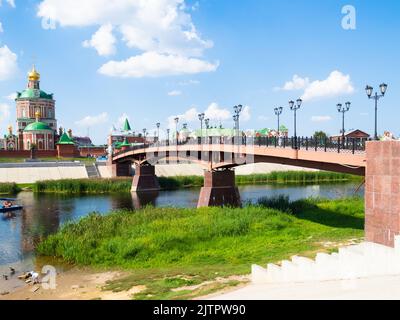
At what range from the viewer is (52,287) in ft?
54.4

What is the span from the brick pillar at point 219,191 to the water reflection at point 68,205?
12.9ft

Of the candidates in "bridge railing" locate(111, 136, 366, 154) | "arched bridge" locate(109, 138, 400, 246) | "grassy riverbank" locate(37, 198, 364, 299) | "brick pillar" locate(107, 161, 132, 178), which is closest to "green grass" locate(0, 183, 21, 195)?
"arched bridge" locate(109, 138, 400, 246)

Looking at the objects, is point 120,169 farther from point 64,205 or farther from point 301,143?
point 301,143

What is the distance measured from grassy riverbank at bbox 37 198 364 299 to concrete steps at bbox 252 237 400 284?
192cm

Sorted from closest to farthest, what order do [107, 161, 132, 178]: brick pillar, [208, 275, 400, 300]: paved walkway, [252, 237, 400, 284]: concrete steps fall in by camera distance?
[208, 275, 400, 300]: paved walkway < [252, 237, 400, 284]: concrete steps < [107, 161, 132, 178]: brick pillar

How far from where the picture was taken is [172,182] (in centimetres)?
5991

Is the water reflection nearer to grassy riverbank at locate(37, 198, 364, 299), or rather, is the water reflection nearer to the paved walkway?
grassy riverbank at locate(37, 198, 364, 299)

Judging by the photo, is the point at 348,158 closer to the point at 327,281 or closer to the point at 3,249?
the point at 327,281

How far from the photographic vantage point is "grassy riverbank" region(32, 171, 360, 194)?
55000 mm

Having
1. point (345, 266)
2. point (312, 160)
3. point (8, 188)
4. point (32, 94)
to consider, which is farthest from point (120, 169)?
point (345, 266)

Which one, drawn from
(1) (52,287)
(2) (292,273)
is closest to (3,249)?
(1) (52,287)

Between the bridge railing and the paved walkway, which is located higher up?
the bridge railing

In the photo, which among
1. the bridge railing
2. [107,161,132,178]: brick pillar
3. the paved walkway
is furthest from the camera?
[107,161,132,178]: brick pillar

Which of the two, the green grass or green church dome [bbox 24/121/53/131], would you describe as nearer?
the green grass
